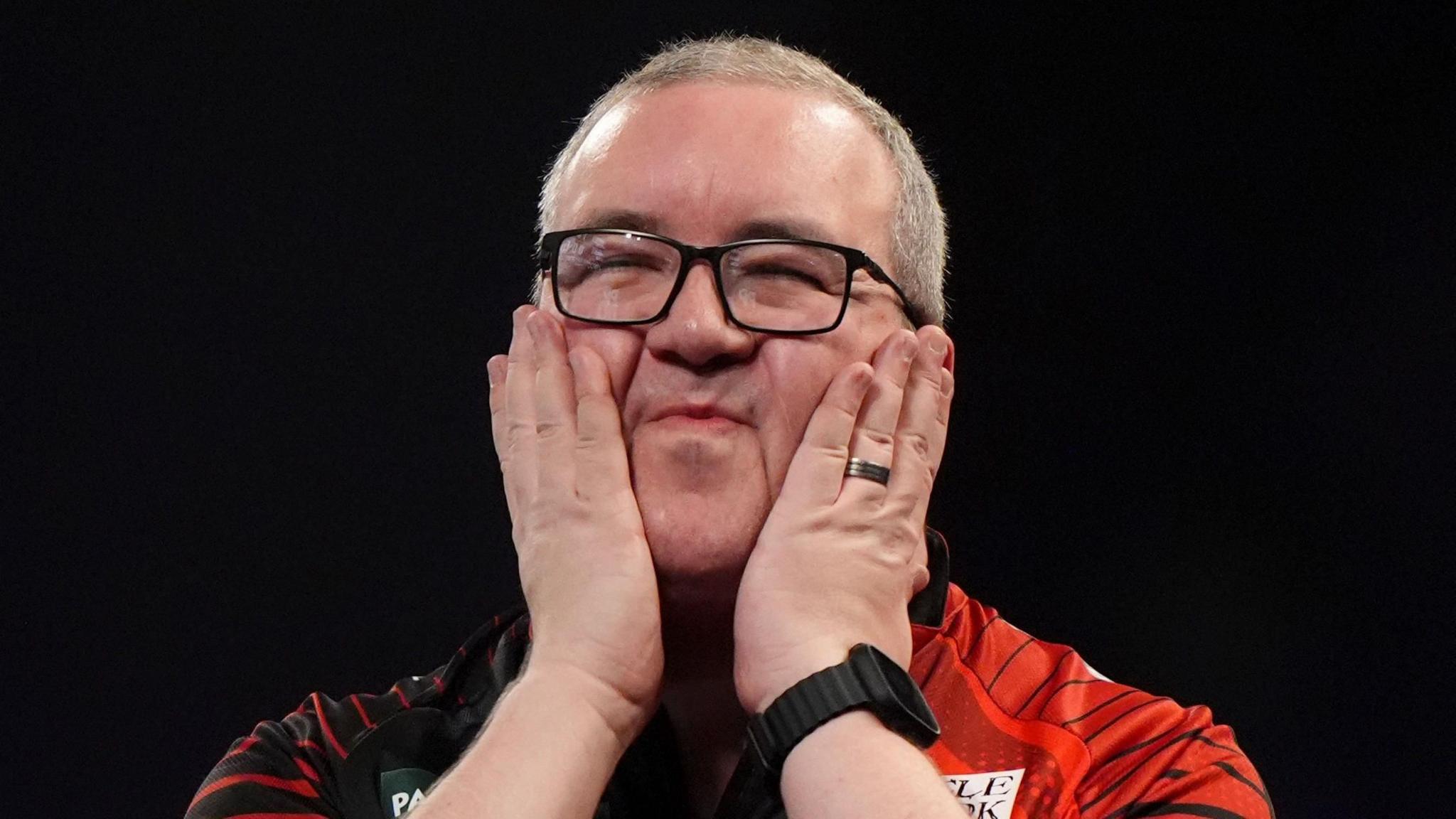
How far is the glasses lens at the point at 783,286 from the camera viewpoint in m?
1.31

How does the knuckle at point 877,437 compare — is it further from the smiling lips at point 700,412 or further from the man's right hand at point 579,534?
the man's right hand at point 579,534

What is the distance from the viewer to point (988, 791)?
1.32 metres

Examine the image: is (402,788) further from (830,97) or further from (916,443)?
(830,97)

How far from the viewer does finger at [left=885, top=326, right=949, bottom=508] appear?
135 centimetres

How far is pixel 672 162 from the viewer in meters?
1.37

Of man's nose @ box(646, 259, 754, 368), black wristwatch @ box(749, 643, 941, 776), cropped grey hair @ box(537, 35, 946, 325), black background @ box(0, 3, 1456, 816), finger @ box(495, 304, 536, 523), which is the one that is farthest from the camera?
black background @ box(0, 3, 1456, 816)

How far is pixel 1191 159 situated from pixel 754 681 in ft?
6.68

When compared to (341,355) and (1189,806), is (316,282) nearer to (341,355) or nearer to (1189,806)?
(341,355)

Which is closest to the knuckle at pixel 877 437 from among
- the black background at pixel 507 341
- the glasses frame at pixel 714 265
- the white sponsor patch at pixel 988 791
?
the glasses frame at pixel 714 265

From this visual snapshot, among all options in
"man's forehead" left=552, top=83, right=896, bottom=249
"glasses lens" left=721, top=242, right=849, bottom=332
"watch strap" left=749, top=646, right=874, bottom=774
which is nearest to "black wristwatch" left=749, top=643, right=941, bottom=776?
"watch strap" left=749, top=646, right=874, bottom=774

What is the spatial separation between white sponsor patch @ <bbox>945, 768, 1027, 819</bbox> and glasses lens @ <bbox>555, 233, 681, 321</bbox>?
0.59 metres

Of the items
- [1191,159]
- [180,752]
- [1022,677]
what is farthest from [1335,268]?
[180,752]

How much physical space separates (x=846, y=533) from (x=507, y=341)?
59.7 inches

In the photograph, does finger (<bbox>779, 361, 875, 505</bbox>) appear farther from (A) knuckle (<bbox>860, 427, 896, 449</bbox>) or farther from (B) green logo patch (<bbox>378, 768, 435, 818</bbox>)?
(B) green logo patch (<bbox>378, 768, 435, 818</bbox>)
